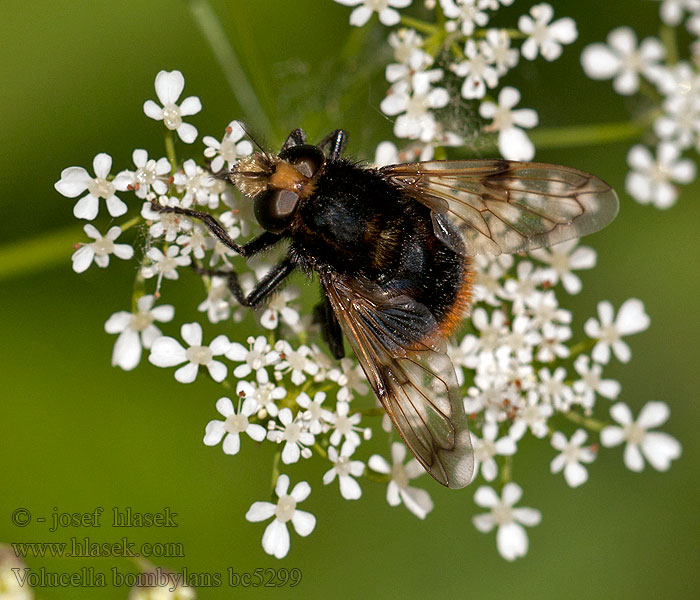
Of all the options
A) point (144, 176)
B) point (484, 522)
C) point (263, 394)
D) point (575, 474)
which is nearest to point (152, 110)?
point (144, 176)

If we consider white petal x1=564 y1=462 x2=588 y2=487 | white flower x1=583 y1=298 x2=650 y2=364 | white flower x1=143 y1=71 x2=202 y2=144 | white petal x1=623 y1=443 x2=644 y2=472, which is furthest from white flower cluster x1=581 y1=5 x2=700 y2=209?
white flower x1=143 y1=71 x2=202 y2=144

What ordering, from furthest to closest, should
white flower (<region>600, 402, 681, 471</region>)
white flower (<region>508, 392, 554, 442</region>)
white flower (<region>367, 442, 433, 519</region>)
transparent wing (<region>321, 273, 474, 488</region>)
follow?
white flower (<region>600, 402, 681, 471</region>) → white flower (<region>508, 392, 554, 442</region>) → white flower (<region>367, 442, 433, 519</region>) → transparent wing (<region>321, 273, 474, 488</region>)

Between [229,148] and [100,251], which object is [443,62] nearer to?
[229,148]

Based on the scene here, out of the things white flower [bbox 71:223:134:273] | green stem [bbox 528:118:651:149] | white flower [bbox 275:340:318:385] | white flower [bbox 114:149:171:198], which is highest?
white flower [bbox 114:149:171:198]

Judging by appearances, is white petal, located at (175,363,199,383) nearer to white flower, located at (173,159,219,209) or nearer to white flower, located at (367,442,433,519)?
white flower, located at (173,159,219,209)

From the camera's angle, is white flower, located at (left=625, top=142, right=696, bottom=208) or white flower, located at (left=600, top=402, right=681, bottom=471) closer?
white flower, located at (left=600, top=402, right=681, bottom=471)

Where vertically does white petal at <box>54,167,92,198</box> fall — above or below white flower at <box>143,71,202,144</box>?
below

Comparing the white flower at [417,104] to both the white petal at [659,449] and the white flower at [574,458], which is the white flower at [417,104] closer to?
the white flower at [574,458]

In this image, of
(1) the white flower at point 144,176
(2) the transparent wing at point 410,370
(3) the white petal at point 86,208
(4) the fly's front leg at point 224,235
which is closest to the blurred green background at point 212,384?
(3) the white petal at point 86,208
